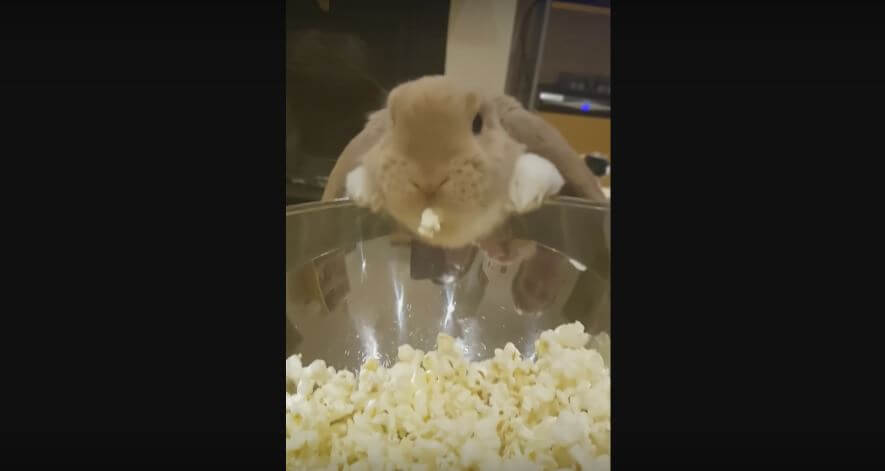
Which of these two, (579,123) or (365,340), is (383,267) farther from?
(579,123)

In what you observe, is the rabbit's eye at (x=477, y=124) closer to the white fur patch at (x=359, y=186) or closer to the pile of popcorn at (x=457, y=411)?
the white fur patch at (x=359, y=186)

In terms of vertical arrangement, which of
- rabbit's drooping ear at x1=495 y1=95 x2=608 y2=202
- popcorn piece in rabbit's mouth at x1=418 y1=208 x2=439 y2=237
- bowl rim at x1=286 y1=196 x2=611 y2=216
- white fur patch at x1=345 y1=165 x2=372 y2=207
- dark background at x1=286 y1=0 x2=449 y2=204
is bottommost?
popcorn piece in rabbit's mouth at x1=418 y1=208 x2=439 y2=237

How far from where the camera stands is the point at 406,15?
26.0 inches

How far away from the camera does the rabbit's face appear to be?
0.65 metres

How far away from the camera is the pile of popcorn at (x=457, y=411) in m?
0.68

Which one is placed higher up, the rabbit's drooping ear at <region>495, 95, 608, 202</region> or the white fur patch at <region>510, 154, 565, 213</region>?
the rabbit's drooping ear at <region>495, 95, 608, 202</region>

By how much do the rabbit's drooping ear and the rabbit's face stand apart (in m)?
0.01

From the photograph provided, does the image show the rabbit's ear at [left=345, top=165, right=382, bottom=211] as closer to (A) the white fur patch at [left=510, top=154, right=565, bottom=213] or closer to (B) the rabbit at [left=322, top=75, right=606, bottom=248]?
(B) the rabbit at [left=322, top=75, right=606, bottom=248]

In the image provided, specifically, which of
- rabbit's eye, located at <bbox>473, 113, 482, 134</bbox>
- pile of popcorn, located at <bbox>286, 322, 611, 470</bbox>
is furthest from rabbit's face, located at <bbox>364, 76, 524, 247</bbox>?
pile of popcorn, located at <bbox>286, 322, 611, 470</bbox>

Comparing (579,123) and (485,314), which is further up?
(579,123)

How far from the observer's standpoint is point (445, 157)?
0.65 meters

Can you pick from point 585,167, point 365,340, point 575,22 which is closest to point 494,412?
point 365,340

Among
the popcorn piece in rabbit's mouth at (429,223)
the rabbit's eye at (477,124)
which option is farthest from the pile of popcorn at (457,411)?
the rabbit's eye at (477,124)

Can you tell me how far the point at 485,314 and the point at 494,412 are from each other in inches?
5.2
